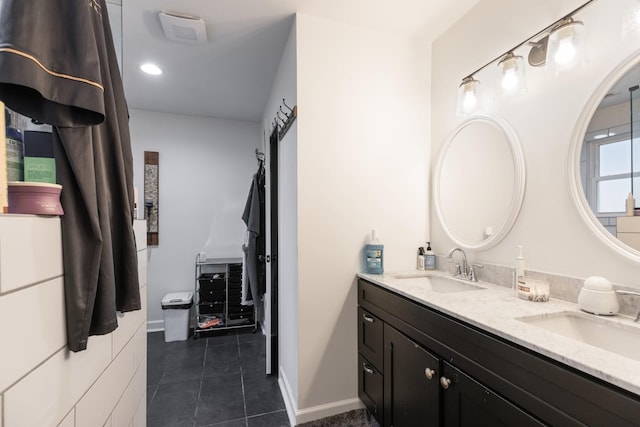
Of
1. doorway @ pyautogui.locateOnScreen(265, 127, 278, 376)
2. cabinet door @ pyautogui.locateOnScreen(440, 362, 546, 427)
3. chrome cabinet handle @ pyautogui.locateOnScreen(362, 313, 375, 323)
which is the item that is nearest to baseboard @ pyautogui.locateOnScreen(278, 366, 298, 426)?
doorway @ pyautogui.locateOnScreen(265, 127, 278, 376)

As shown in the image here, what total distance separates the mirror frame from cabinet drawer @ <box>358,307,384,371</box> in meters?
1.06

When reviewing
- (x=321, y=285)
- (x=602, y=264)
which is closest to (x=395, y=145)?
(x=321, y=285)

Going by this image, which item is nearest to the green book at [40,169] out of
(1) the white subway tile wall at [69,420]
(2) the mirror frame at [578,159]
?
(1) the white subway tile wall at [69,420]

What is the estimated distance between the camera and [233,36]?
6.73ft

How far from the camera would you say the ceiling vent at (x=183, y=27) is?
183cm

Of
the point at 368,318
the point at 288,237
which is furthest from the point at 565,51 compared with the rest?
the point at 288,237

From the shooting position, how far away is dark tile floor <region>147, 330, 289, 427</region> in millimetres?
1872

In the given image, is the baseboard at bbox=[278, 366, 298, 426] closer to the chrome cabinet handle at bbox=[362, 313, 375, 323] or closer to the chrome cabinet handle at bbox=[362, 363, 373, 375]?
the chrome cabinet handle at bbox=[362, 363, 373, 375]

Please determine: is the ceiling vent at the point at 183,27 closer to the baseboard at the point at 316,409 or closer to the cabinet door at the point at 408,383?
the cabinet door at the point at 408,383

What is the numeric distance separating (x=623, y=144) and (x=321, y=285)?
1.53 metres

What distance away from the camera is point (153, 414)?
190 centimetres

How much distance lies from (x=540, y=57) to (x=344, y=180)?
114 cm

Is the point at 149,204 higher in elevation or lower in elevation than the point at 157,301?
higher

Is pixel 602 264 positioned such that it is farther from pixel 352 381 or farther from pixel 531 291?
pixel 352 381
